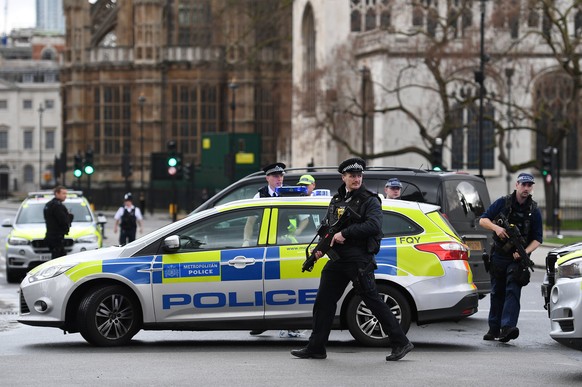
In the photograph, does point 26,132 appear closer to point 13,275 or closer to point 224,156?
point 224,156

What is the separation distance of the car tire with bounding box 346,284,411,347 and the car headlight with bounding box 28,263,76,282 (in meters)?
2.83

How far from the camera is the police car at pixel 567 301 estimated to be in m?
11.6

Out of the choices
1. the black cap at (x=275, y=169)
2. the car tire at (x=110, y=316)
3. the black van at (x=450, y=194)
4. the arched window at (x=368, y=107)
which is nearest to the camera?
the car tire at (x=110, y=316)

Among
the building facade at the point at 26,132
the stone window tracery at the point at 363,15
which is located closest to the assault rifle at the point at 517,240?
the stone window tracery at the point at 363,15

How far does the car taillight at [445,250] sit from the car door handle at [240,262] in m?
1.66

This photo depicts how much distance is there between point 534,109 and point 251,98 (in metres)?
36.2

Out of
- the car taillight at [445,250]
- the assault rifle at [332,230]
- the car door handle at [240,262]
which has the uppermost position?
the assault rifle at [332,230]

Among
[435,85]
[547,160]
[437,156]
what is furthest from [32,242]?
[435,85]

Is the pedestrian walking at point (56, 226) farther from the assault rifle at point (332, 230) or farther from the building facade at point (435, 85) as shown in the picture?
the building facade at point (435, 85)

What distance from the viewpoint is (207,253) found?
1380 centimetres

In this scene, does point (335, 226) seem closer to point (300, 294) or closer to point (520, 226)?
point (300, 294)

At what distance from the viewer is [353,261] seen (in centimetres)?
1233

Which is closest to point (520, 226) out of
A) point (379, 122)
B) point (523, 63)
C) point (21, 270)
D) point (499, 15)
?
point (21, 270)

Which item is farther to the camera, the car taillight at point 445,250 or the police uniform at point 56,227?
the police uniform at point 56,227
